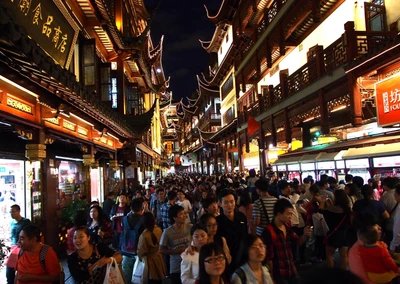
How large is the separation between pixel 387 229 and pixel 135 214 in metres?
4.75

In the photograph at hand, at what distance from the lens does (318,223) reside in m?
6.81

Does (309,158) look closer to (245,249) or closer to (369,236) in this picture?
(369,236)

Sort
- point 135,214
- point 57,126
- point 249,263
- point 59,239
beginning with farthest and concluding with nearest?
point 59,239
point 57,126
point 135,214
point 249,263

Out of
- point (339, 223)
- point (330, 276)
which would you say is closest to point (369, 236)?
point (330, 276)

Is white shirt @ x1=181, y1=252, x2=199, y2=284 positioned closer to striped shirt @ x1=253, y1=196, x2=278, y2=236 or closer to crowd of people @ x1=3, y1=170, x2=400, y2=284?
crowd of people @ x1=3, y1=170, x2=400, y2=284

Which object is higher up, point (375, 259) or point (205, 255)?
point (205, 255)

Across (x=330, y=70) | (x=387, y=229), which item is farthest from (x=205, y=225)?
(x=330, y=70)

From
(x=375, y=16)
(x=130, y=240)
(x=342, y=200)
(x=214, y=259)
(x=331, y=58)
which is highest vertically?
(x=375, y=16)

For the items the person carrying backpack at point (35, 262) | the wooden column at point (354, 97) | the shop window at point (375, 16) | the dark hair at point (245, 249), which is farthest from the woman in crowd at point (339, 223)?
the shop window at point (375, 16)

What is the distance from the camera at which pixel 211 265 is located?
10.4 ft

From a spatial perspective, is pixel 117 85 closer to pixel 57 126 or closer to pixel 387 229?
pixel 57 126

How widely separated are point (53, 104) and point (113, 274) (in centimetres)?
464

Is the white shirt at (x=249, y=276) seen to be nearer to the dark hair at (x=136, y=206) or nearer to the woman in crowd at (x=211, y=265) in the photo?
the woman in crowd at (x=211, y=265)

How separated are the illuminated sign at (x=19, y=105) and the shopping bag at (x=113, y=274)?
3.46 meters
